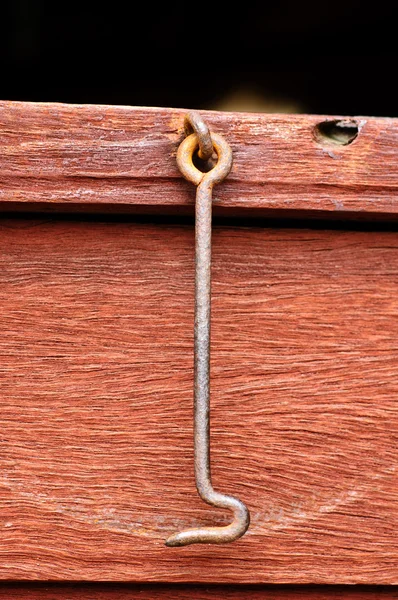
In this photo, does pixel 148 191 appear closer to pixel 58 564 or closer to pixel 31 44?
pixel 58 564

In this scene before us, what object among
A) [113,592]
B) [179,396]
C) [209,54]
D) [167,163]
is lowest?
[113,592]

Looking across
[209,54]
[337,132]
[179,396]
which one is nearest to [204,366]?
[179,396]

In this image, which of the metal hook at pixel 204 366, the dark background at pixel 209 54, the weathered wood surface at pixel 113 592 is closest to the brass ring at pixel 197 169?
the metal hook at pixel 204 366

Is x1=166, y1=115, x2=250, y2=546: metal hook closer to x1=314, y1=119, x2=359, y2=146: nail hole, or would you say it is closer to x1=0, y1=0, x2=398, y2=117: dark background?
x1=314, y1=119, x2=359, y2=146: nail hole

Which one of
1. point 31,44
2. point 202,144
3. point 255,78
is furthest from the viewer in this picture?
point 255,78

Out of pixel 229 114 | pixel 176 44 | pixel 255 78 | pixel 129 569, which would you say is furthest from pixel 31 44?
pixel 129 569

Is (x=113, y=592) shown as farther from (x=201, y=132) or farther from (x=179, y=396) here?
(x=201, y=132)

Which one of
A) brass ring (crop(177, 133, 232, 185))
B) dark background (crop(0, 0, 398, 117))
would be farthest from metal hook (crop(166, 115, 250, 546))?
dark background (crop(0, 0, 398, 117))
